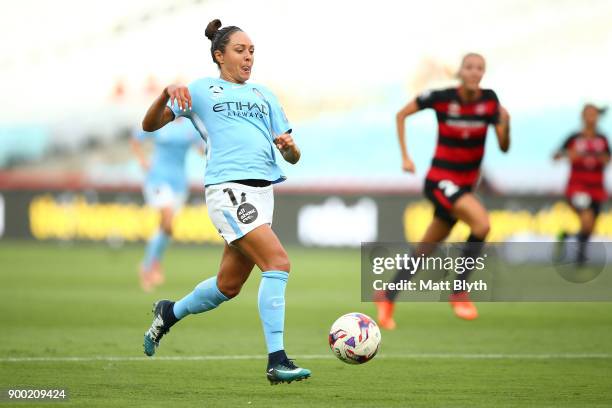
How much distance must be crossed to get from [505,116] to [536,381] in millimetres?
3513

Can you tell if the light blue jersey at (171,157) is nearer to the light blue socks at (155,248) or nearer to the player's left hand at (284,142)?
the light blue socks at (155,248)

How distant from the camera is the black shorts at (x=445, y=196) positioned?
10258mm

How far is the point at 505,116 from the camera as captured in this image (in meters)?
10.2

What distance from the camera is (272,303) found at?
22.5 feet

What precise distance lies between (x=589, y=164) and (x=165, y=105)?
11.3 meters

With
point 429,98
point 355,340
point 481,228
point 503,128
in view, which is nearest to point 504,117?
point 503,128

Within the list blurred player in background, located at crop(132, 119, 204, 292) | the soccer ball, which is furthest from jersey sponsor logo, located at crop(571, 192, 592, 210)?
the soccer ball

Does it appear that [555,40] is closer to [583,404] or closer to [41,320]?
[41,320]

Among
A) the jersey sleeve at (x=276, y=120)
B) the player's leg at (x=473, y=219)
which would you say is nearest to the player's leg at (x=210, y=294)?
the jersey sleeve at (x=276, y=120)

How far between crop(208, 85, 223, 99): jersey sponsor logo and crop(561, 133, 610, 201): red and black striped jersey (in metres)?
10.7

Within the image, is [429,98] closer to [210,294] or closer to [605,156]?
[210,294]

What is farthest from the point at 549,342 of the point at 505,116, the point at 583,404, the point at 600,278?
the point at 600,278

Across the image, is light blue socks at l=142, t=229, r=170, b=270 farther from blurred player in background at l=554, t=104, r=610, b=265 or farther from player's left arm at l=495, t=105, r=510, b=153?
blurred player in background at l=554, t=104, r=610, b=265

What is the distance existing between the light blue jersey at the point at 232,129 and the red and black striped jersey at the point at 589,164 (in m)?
10.6
